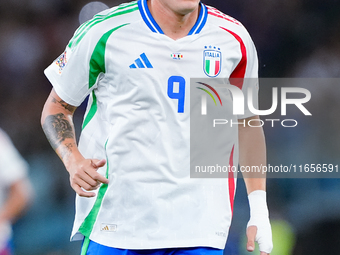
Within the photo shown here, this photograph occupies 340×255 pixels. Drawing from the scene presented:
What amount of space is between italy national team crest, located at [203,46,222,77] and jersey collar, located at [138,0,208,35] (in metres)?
0.10

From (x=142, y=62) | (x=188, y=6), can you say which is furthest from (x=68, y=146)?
(x=188, y=6)

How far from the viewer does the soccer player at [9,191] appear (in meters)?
3.02

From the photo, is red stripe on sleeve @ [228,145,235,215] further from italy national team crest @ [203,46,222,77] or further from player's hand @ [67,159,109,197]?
player's hand @ [67,159,109,197]

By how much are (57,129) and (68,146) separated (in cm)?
11

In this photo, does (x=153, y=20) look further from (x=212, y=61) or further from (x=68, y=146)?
(x=68, y=146)

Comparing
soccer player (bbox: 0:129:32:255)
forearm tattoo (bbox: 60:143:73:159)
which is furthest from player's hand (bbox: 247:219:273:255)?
soccer player (bbox: 0:129:32:255)

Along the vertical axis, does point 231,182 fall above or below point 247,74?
below

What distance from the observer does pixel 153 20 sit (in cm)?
191

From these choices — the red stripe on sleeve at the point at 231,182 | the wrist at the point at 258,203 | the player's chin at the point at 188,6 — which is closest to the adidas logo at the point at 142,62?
the player's chin at the point at 188,6

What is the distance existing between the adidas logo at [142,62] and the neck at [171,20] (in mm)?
152

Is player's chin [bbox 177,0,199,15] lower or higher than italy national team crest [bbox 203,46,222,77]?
higher

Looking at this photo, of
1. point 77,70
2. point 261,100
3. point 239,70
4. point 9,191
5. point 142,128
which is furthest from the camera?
point 261,100

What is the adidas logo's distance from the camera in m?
1.83

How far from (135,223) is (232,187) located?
45 cm
